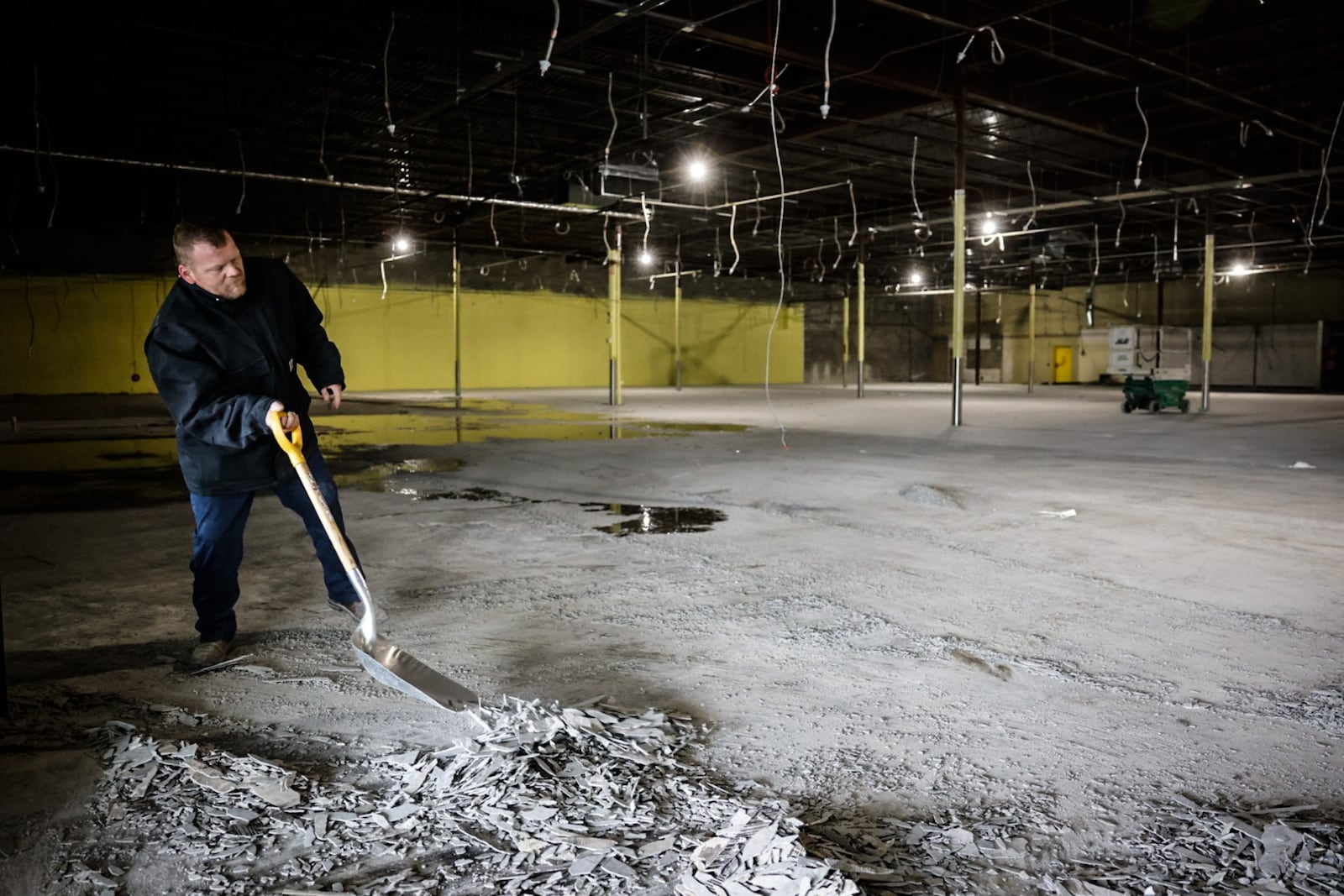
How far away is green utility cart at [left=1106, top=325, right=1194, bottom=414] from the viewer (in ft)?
55.0

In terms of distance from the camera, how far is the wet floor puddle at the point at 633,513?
573 cm

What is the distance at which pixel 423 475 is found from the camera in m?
8.27

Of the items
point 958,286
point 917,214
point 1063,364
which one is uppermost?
point 917,214

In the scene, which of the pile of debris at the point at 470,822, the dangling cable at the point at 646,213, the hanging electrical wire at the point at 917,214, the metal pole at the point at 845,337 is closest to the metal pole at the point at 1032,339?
the hanging electrical wire at the point at 917,214

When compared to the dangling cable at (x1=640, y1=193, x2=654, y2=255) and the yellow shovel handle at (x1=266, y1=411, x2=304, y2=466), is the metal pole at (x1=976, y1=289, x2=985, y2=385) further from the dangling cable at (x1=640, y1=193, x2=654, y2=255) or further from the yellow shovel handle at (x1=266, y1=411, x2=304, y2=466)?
the yellow shovel handle at (x1=266, y1=411, x2=304, y2=466)

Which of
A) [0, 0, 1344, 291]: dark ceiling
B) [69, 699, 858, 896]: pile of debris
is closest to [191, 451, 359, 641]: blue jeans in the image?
[69, 699, 858, 896]: pile of debris

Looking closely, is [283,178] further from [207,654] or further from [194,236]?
[207,654]

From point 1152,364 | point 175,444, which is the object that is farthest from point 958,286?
point 175,444

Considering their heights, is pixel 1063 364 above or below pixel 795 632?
above

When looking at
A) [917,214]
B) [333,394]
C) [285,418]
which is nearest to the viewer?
[285,418]

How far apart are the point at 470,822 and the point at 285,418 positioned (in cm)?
144

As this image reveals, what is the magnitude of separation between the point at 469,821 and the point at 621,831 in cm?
35

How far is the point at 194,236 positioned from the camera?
2.93 m

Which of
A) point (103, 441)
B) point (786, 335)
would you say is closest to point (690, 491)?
point (103, 441)
